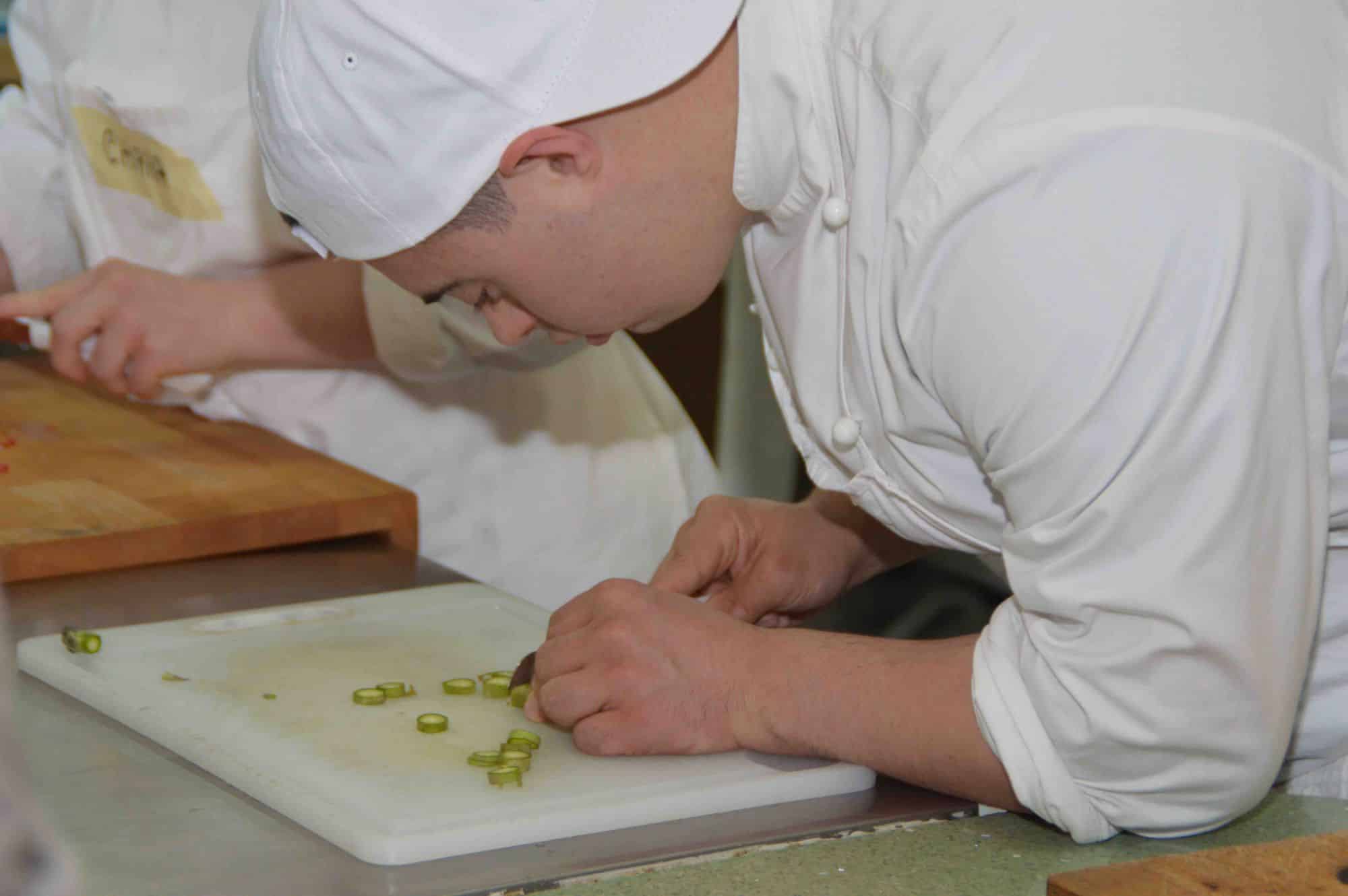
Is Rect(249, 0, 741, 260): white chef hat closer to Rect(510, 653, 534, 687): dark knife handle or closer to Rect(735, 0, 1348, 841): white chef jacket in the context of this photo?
Rect(735, 0, 1348, 841): white chef jacket

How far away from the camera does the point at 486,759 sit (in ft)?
3.09

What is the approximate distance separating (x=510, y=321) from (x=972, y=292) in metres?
0.36

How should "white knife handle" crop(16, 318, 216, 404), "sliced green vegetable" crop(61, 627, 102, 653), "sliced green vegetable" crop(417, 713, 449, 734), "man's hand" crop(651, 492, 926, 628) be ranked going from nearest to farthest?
"sliced green vegetable" crop(417, 713, 449, 734), "sliced green vegetable" crop(61, 627, 102, 653), "man's hand" crop(651, 492, 926, 628), "white knife handle" crop(16, 318, 216, 404)

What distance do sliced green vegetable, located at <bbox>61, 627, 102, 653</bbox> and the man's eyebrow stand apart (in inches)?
12.6

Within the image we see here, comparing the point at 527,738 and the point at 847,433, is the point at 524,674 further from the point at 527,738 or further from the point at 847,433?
the point at 847,433

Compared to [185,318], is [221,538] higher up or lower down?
lower down

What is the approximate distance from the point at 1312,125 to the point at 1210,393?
140 millimetres

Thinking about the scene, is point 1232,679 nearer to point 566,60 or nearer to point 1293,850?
point 1293,850

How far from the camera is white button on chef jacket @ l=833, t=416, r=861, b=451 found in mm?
997

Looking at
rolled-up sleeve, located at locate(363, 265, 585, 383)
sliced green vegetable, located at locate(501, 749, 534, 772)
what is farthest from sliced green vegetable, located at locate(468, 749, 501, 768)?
rolled-up sleeve, located at locate(363, 265, 585, 383)

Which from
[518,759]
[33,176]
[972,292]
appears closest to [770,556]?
[518,759]

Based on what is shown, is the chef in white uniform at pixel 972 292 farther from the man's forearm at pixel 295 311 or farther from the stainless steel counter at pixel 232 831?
the man's forearm at pixel 295 311

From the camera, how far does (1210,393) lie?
0.76 m

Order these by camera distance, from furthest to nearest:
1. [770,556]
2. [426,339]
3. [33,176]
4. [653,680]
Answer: [33,176] < [426,339] < [770,556] < [653,680]
